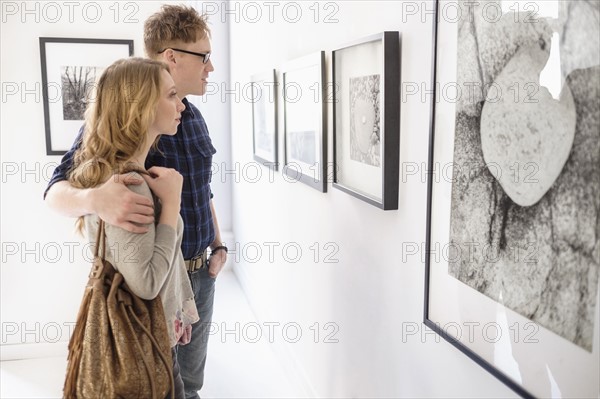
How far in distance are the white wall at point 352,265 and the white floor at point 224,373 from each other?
0.12 meters

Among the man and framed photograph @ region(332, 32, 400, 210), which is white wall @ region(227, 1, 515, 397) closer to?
framed photograph @ region(332, 32, 400, 210)

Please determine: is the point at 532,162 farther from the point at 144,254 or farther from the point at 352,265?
the point at 352,265

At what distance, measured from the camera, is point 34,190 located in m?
2.97

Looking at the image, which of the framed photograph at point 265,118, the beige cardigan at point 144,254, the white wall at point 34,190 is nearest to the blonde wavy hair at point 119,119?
the beige cardigan at point 144,254

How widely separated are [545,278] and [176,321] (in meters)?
0.96

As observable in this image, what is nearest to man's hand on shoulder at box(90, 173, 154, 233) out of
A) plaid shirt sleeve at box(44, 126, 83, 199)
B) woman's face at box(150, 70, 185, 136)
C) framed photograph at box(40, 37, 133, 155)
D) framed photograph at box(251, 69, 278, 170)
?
woman's face at box(150, 70, 185, 136)

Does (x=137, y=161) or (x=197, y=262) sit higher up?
(x=137, y=161)

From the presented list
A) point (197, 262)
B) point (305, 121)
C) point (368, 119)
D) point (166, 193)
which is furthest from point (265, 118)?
point (166, 193)

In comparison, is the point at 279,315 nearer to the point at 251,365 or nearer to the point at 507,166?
the point at 251,365

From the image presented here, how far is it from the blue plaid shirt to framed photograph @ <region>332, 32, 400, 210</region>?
1.48ft

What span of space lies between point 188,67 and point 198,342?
98 centimetres

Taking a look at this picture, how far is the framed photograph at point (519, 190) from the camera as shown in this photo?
0.82 metres

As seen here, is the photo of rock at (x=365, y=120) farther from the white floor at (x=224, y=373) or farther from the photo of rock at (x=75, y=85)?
the photo of rock at (x=75, y=85)

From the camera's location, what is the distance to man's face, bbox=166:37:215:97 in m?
1.86
